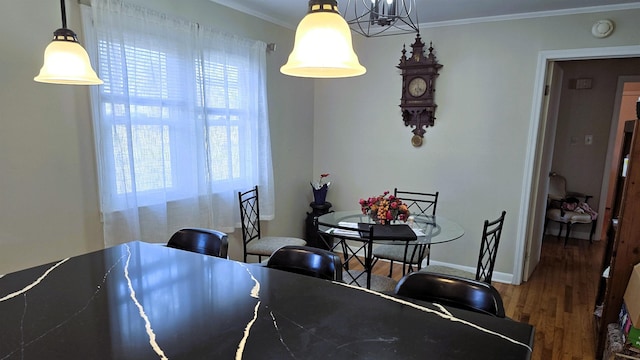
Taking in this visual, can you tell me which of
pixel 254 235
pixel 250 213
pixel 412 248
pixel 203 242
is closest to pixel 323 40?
pixel 203 242

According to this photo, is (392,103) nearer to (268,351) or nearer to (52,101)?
(52,101)

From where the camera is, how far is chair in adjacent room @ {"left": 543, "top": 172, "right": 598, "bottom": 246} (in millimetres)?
4965

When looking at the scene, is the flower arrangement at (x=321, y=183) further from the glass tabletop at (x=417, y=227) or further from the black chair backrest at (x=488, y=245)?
the black chair backrest at (x=488, y=245)

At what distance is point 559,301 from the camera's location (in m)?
3.27

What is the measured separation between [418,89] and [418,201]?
1.12 metres

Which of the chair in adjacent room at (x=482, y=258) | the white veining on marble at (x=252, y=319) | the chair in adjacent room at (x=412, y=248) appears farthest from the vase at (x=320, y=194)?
the white veining on marble at (x=252, y=319)

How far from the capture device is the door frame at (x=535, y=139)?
312 centimetres

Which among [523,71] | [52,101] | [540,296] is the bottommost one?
[540,296]

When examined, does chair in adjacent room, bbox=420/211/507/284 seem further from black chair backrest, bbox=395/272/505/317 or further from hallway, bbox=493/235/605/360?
black chair backrest, bbox=395/272/505/317

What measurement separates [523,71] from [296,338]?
10.8ft

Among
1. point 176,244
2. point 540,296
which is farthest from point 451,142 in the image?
point 176,244

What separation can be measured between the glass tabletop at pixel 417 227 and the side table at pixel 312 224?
0.93m

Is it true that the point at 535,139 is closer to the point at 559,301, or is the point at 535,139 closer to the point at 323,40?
the point at 559,301

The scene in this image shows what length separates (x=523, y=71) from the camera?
3383 mm
